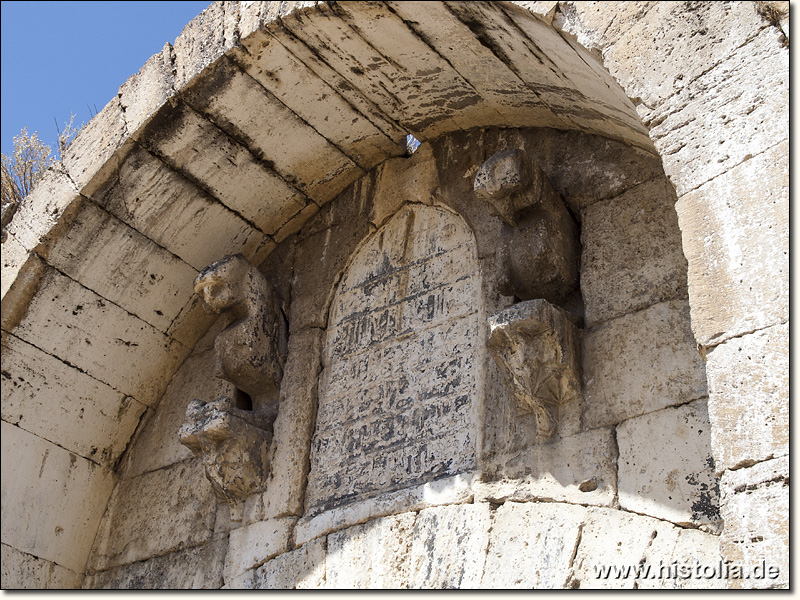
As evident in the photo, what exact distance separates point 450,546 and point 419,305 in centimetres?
124

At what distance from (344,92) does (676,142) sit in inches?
81.9

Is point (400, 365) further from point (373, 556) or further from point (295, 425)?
point (373, 556)

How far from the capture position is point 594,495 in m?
3.94

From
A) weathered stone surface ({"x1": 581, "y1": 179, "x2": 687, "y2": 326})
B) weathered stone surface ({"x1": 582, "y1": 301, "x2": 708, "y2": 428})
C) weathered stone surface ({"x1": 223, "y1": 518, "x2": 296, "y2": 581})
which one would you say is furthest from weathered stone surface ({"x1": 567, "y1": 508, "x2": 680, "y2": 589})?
weathered stone surface ({"x1": 223, "y1": 518, "x2": 296, "y2": 581})

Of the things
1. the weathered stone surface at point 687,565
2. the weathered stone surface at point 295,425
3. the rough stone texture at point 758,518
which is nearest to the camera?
the rough stone texture at point 758,518

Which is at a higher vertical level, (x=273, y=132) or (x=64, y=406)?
(x=273, y=132)

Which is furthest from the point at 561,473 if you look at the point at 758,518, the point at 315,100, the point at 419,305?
the point at 315,100

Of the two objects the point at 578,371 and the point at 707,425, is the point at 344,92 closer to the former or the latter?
the point at 578,371

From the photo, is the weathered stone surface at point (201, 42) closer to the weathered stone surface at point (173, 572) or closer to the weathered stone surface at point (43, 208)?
the weathered stone surface at point (43, 208)

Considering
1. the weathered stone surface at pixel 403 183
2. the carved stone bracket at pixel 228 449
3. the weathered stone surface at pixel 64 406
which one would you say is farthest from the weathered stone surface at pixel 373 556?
the weathered stone surface at pixel 64 406

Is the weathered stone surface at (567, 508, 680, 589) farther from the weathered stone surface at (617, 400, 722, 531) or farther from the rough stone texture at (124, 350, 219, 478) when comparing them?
the rough stone texture at (124, 350, 219, 478)

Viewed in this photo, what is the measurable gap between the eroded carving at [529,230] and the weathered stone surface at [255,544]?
1428mm

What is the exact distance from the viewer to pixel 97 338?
556cm

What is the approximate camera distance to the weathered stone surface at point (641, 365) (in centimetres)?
396
